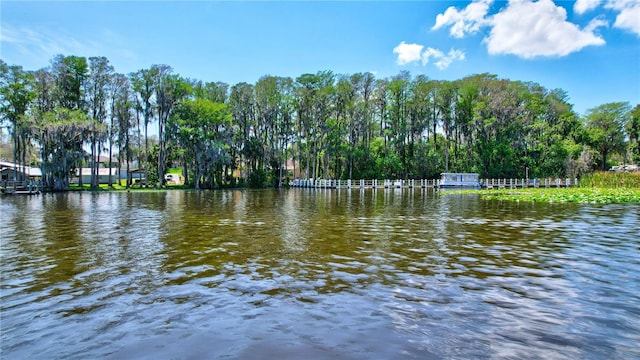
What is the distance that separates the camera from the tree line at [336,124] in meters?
59.3

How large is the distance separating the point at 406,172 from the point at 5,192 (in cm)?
5963

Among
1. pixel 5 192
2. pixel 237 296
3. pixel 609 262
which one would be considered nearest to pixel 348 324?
pixel 237 296

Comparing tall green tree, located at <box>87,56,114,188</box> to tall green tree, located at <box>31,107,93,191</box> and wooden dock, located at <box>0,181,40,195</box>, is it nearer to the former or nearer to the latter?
tall green tree, located at <box>31,107,93,191</box>

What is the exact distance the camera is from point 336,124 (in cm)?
6819

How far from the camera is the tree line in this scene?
194 ft

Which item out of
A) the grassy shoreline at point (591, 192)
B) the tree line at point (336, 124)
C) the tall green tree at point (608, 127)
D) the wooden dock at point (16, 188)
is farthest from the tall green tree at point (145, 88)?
the tall green tree at point (608, 127)

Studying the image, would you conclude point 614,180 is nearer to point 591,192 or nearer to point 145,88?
point 591,192

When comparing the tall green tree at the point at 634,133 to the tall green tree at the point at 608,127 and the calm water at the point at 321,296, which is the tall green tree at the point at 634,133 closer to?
the tall green tree at the point at 608,127

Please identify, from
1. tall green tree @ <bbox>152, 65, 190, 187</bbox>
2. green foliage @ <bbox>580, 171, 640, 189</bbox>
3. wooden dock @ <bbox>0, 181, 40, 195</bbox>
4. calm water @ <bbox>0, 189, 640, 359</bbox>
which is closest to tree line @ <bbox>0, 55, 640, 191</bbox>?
tall green tree @ <bbox>152, 65, 190, 187</bbox>

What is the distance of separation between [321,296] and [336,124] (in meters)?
62.7

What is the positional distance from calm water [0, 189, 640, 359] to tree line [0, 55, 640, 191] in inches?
2013

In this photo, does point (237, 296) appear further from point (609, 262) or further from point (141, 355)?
point (609, 262)

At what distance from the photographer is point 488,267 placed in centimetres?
866

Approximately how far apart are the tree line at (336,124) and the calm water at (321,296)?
51.1m
